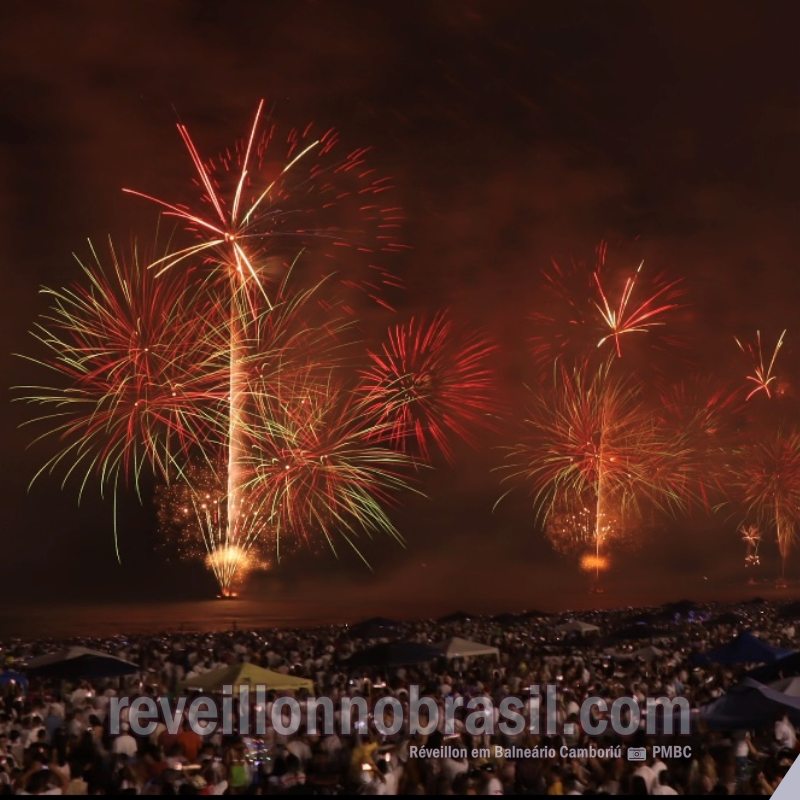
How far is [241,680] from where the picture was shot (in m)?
14.7

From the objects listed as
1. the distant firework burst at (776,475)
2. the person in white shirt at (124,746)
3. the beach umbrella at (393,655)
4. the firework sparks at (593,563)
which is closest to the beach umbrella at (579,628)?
the beach umbrella at (393,655)

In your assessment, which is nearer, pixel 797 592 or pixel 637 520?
pixel 797 592

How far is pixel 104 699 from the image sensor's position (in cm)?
1442

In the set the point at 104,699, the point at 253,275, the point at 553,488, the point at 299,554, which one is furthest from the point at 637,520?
the point at 104,699

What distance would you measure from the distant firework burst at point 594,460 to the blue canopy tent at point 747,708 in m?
29.3

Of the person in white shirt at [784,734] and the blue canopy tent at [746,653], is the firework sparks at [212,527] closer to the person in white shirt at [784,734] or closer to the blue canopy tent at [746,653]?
the blue canopy tent at [746,653]

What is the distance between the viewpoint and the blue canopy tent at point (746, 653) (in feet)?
61.3

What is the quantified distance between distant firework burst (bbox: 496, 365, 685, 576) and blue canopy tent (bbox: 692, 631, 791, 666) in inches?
904

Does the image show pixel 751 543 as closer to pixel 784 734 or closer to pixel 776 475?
pixel 776 475

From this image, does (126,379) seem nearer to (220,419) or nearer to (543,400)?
(220,419)

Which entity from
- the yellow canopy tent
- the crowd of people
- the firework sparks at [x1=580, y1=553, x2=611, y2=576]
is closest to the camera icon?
the crowd of people

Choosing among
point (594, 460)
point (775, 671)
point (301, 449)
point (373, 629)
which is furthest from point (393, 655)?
point (594, 460)

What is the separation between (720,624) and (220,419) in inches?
681

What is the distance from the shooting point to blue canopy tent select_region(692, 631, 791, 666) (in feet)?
61.3
